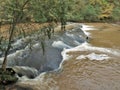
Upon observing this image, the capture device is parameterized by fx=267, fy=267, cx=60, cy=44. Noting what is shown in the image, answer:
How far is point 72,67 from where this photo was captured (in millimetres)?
11312

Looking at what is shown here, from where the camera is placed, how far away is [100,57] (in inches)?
505

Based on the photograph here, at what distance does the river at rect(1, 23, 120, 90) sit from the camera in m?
9.28

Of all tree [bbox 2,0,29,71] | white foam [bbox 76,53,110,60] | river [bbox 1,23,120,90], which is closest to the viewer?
tree [bbox 2,0,29,71]

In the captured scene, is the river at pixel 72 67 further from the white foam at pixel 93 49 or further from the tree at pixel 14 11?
the tree at pixel 14 11

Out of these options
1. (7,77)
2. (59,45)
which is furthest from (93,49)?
(7,77)

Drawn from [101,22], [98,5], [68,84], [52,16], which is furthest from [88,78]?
[98,5]

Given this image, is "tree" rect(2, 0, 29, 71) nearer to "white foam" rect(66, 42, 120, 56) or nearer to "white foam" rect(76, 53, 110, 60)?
"white foam" rect(76, 53, 110, 60)

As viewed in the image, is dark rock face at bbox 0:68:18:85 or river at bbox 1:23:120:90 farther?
river at bbox 1:23:120:90

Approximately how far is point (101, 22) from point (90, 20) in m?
1.18

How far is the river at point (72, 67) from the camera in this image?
30.4ft

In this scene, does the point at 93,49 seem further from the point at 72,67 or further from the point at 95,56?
the point at 72,67

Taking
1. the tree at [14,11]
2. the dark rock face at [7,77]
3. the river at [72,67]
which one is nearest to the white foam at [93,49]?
the river at [72,67]

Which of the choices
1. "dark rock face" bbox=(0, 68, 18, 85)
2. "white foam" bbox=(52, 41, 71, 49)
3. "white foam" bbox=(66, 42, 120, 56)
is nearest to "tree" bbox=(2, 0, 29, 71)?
"dark rock face" bbox=(0, 68, 18, 85)

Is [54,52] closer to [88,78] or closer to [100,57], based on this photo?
[100,57]
